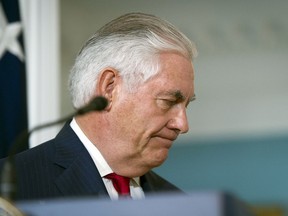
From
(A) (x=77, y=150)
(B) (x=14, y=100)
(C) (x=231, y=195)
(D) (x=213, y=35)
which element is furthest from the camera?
(D) (x=213, y=35)

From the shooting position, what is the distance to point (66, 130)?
2.13 meters

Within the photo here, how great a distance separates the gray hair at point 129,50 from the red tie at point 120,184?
0.22m

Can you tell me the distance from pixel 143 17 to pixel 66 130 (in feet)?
1.21

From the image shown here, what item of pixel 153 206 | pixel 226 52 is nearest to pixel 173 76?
pixel 153 206

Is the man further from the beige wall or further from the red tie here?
the beige wall

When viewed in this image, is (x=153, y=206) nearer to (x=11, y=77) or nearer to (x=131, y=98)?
(x=131, y=98)

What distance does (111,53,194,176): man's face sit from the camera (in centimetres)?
212

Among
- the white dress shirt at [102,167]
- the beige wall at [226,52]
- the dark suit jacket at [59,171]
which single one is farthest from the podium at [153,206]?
the beige wall at [226,52]

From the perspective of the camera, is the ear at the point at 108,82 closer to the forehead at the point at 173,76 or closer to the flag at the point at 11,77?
the forehead at the point at 173,76

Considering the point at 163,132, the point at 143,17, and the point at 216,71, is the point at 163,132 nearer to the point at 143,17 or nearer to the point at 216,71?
the point at 143,17

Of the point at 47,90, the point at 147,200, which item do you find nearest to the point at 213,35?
the point at 47,90

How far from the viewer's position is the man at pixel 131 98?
211cm

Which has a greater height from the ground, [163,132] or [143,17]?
[143,17]

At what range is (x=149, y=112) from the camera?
212 cm
